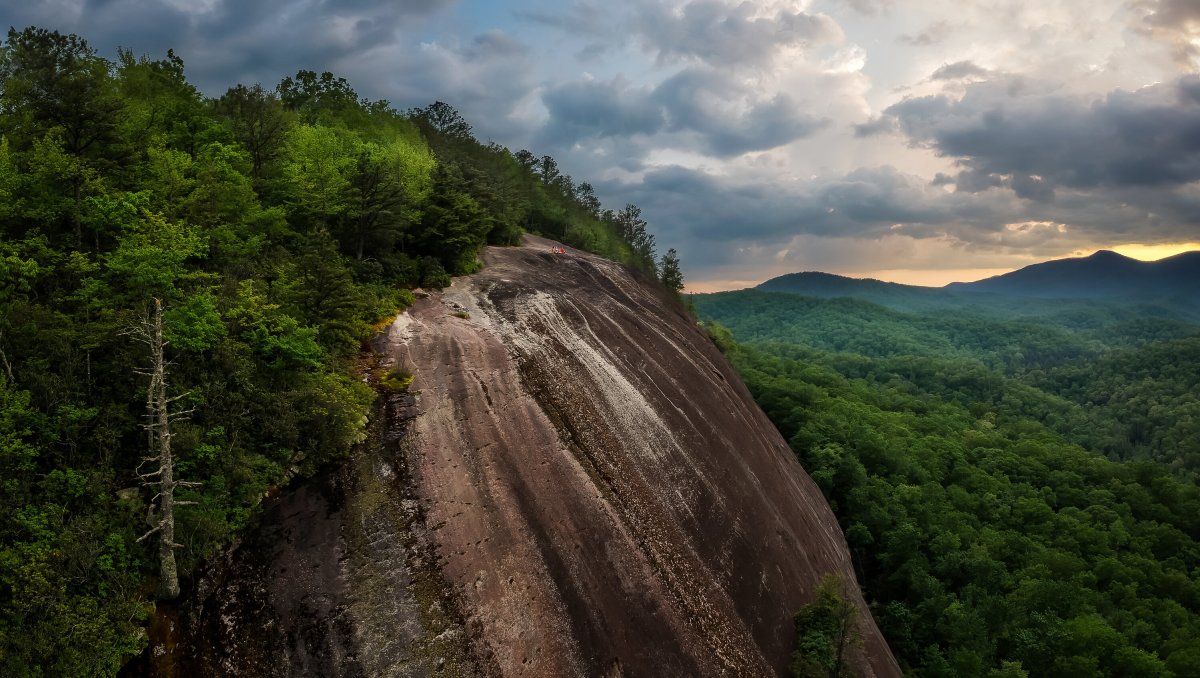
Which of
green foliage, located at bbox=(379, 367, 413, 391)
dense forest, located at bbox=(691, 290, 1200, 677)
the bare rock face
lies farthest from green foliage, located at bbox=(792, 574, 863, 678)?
dense forest, located at bbox=(691, 290, 1200, 677)

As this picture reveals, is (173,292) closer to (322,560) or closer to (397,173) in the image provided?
(322,560)

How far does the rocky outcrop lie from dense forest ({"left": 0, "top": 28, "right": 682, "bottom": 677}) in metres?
1.43

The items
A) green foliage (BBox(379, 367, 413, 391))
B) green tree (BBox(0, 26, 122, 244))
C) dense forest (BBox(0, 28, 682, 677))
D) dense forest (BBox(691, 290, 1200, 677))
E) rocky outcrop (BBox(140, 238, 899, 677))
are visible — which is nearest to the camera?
dense forest (BBox(0, 28, 682, 677))

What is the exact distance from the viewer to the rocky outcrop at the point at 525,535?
12.4m

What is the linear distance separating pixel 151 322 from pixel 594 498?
1279 centimetres

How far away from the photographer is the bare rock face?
14094 millimetres

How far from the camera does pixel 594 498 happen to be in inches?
672

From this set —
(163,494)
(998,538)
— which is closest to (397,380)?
(163,494)

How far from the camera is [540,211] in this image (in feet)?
207

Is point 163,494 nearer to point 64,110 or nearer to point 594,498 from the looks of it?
point 594,498

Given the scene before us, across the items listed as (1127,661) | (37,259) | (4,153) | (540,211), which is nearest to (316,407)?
(37,259)

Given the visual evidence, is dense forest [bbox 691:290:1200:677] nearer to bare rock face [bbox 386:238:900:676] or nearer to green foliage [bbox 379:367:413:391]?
bare rock face [bbox 386:238:900:676]

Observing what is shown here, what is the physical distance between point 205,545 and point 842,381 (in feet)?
277

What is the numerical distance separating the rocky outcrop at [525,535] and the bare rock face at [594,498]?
0.21 feet
